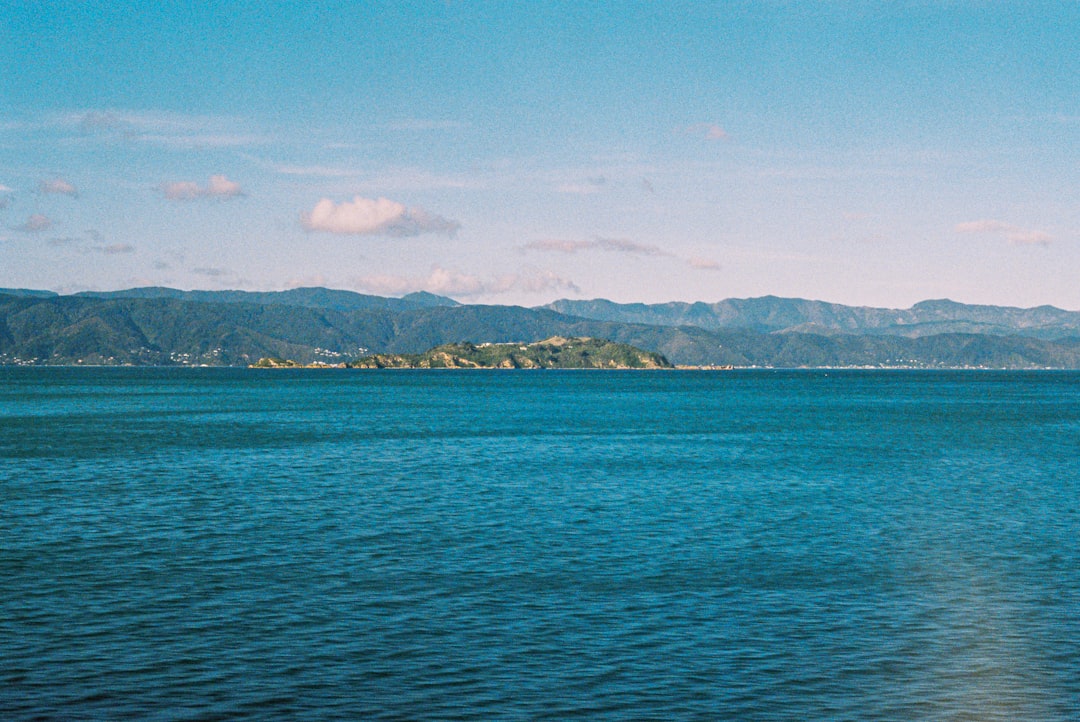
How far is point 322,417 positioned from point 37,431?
5078 cm

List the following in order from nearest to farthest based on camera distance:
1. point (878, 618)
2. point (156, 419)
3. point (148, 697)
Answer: point (148, 697) < point (878, 618) < point (156, 419)

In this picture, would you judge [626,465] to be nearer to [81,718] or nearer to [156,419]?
[81,718]

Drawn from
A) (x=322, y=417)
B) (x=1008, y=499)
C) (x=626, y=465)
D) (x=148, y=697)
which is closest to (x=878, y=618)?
(x=148, y=697)

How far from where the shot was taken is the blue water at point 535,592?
2917cm

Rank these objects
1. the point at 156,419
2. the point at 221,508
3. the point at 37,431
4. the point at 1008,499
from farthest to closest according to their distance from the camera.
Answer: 1. the point at 156,419
2. the point at 37,431
3. the point at 1008,499
4. the point at 221,508

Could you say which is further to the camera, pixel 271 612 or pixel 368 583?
pixel 368 583

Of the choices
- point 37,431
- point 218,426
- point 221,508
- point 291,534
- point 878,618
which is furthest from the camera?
point 218,426

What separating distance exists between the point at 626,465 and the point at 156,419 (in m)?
99.5

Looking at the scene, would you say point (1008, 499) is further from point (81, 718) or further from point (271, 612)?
point (81, 718)

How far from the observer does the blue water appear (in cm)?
Result: 2917

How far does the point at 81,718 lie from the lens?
2662 cm

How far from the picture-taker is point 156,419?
16738 cm

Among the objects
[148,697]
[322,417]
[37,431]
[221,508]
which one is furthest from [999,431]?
[148,697]

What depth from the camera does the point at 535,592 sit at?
4181cm
